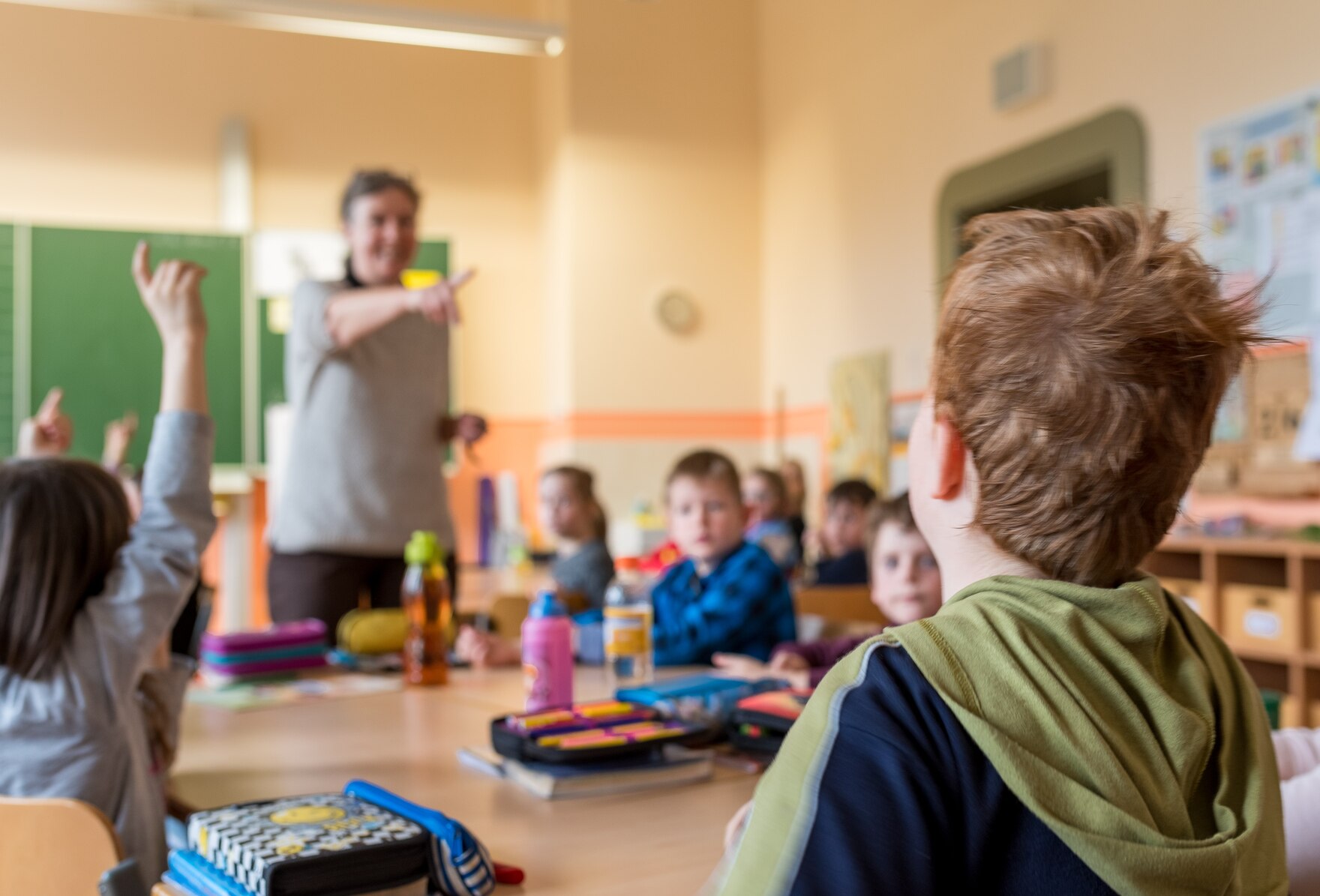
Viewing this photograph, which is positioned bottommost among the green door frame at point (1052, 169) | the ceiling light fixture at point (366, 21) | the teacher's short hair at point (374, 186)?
the teacher's short hair at point (374, 186)

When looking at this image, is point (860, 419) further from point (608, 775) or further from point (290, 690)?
point (608, 775)

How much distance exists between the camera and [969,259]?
80 cm

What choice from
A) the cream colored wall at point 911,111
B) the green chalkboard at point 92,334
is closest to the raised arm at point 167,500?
the cream colored wall at point 911,111

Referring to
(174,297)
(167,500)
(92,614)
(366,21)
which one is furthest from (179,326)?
(366,21)

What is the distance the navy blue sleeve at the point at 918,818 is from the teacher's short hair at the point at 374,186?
201 cm

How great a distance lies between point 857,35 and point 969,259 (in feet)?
17.1

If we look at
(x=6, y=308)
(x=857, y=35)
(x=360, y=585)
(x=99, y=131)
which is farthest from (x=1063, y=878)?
(x=99, y=131)

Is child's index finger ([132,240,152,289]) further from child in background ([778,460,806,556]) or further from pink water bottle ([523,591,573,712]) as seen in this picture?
child in background ([778,460,806,556])

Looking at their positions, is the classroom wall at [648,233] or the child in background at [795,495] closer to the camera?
the child in background at [795,495]

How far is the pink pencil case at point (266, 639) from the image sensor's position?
204 cm

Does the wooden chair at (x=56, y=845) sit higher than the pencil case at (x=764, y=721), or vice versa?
the pencil case at (x=764, y=721)

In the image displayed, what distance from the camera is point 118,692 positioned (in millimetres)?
1361

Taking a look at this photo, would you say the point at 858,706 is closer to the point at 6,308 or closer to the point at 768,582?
the point at 768,582

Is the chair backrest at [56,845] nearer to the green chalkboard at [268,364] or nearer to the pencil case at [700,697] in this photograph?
the pencil case at [700,697]
